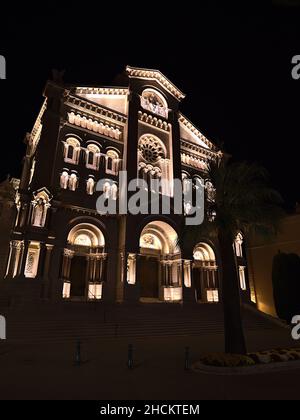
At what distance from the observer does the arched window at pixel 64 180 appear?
24.1 m

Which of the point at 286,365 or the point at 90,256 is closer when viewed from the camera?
the point at 286,365

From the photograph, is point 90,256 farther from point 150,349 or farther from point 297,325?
point 297,325

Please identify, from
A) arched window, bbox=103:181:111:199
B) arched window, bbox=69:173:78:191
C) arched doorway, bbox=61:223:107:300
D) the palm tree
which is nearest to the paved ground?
the palm tree

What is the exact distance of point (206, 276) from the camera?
2927 centimetres

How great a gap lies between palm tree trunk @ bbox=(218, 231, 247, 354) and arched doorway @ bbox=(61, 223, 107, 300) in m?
13.7

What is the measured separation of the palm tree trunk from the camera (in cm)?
1032

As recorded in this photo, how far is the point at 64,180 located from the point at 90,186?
2.34 m

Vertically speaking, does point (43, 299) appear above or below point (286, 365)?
above

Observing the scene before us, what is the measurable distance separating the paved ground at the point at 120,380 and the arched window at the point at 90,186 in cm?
1547

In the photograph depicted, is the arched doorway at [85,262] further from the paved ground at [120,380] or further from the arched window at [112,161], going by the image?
the paved ground at [120,380]

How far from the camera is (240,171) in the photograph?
12734 mm
